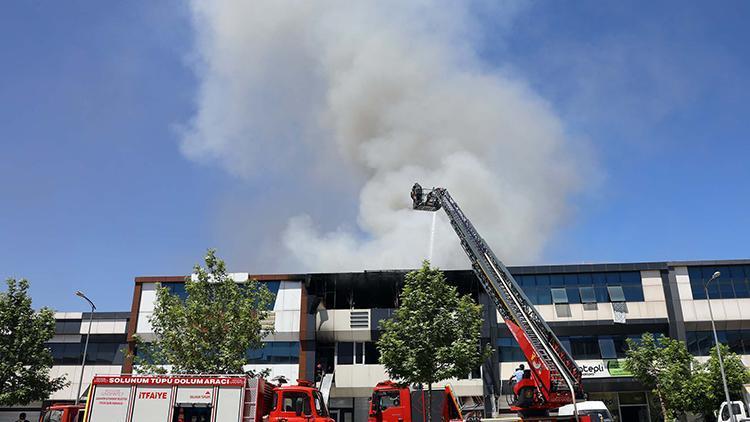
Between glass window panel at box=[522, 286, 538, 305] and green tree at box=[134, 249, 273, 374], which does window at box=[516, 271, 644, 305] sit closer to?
glass window panel at box=[522, 286, 538, 305]

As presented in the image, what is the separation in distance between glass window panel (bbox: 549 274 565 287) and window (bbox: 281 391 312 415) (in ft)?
81.8

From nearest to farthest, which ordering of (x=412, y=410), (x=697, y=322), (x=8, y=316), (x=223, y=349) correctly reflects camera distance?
(x=412, y=410) → (x=223, y=349) → (x=8, y=316) → (x=697, y=322)

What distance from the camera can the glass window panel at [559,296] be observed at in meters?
37.4

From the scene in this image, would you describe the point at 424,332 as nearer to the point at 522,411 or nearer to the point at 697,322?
the point at 522,411

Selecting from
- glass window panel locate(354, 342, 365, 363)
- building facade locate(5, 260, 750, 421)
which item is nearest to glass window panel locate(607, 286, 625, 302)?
building facade locate(5, 260, 750, 421)

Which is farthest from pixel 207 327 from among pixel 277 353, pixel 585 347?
pixel 585 347

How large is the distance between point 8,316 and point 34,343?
195 centimetres

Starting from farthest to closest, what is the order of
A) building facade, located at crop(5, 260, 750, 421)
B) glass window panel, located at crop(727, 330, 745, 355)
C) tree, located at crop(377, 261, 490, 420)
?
building facade, located at crop(5, 260, 750, 421), glass window panel, located at crop(727, 330, 745, 355), tree, located at crop(377, 261, 490, 420)

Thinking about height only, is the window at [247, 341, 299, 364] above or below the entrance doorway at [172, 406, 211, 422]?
above

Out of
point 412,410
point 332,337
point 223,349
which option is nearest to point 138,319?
point 332,337

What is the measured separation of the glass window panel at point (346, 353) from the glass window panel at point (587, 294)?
1644 centimetres

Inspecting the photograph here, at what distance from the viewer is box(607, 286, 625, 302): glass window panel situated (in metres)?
37.3

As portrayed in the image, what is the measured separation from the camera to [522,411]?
57.4 ft

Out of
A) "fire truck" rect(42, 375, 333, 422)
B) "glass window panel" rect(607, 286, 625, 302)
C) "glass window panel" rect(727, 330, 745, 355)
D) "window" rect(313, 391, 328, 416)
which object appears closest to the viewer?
"fire truck" rect(42, 375, 333, 422)
